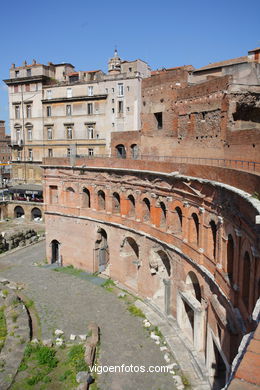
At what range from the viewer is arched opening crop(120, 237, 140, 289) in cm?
2203

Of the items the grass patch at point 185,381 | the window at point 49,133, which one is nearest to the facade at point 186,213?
the grass patch at point 185,381

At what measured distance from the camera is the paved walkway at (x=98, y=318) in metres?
13.8

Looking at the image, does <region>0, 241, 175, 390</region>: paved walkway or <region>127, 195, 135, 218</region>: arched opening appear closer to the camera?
<region>0, 241, 175, 390</region>: paved walkway

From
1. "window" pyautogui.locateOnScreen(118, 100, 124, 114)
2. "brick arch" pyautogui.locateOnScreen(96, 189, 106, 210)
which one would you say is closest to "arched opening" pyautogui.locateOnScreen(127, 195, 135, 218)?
"brick arch" pyautogui.locateOnScreen(96, 189, 106, 210)

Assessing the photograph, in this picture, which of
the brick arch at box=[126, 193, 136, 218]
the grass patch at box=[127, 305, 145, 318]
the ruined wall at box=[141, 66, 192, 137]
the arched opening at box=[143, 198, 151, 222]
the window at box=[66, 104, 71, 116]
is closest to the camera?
the grass patch at box=[127, 305, 145, 318]

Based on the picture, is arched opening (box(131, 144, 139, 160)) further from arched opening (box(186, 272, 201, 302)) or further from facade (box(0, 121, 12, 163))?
facade (box(0, 121, 12, 163))

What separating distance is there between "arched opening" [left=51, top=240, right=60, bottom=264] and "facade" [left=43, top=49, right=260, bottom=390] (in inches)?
3.8

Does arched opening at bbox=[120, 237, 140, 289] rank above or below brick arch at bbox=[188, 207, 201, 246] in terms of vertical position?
below

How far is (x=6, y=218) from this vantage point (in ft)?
142

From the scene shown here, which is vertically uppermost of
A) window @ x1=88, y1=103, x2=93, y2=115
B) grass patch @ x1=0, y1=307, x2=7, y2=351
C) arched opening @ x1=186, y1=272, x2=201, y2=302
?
window @ x1=88, y1=103, x2=93, y2=115

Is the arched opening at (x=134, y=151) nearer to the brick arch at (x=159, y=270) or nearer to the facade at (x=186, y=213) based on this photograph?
the facade at (x=186, y=213)

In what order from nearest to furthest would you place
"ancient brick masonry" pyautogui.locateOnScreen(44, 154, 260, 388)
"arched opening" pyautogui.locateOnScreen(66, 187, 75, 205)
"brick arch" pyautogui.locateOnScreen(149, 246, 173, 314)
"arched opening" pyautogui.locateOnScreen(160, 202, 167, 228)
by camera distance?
"ancient brick masonry" pyautogui.locateOnScreen(44, 154, 260, 388)
"arched opening" pyautogui.locateOnScreen(160, 202, 167, 228)
"brick arch" pyautogui.locateOnScreen(149, 246, 173, 314)
"arched opening" pyautogui.locateOnScreen(66, 187, 75, 205)

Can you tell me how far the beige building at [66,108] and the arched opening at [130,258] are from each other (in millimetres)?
16830

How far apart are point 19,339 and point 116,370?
4631 millimetres
